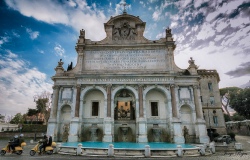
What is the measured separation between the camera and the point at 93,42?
2706cm

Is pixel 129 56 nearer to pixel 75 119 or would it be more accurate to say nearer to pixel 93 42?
pixel 93 42

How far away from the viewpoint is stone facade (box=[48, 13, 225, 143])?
22875mm

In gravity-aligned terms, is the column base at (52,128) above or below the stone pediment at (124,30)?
below

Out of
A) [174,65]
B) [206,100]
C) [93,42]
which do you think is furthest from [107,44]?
[206,100]

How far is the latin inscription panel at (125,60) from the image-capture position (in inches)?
1013

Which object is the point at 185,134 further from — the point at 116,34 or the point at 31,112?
the point at 31,112

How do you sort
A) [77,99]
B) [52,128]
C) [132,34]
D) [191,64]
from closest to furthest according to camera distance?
1. [52,128]
2. [77,99]
3. [191,64]
4. [132,34]

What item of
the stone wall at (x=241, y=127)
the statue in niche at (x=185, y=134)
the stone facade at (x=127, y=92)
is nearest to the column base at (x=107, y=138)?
the stone facade at (x=127, y=92)

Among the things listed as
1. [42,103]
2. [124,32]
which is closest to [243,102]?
[124,32]

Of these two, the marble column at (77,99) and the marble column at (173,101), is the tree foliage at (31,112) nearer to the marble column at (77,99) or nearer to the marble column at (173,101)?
the marble column at (77,99)

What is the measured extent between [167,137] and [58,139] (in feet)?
52.2

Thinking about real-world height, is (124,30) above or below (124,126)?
above

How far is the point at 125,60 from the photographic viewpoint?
26.1m

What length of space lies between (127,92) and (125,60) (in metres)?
5.25
